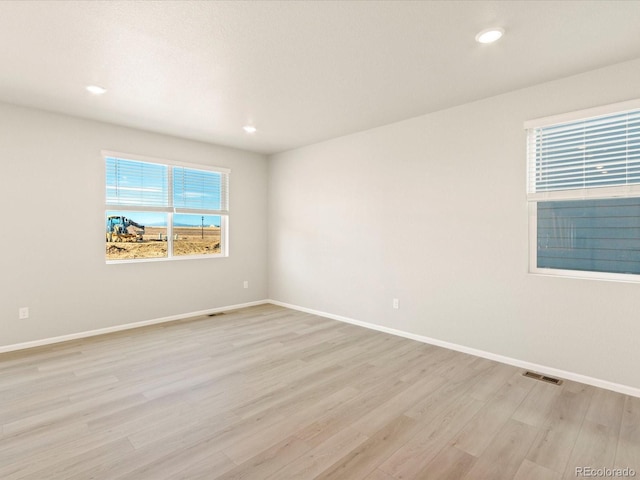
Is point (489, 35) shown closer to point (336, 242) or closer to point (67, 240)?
point (336, 242)

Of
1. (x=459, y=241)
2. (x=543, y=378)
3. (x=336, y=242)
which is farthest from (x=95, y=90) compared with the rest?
(x=543, y=378)

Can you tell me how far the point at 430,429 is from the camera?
88.1 inches

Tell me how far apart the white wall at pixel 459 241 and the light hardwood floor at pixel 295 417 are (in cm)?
36

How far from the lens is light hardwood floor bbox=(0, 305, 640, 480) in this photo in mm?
1892

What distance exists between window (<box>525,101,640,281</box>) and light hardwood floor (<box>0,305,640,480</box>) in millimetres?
1082

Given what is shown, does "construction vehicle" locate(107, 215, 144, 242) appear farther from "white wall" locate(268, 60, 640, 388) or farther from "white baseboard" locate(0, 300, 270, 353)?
"white wall" locate(268, 60, 640, 388)

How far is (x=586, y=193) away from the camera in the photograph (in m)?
2.93

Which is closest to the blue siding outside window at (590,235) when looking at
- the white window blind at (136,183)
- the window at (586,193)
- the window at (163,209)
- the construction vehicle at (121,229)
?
the window at (586,193)

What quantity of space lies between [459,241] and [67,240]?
4.60 metres

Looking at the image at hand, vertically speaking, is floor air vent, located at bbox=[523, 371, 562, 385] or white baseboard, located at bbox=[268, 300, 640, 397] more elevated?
white baseboard, located at bbox=[268, 300, 640, 397]

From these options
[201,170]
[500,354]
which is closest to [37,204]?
[201,170]

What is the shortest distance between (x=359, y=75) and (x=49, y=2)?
220 centimetres

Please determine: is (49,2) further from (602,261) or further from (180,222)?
(602,261)

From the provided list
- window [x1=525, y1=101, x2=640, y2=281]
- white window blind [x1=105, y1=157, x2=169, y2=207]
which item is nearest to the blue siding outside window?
window [x1=525, y1=101, x2=640, y2=281]
